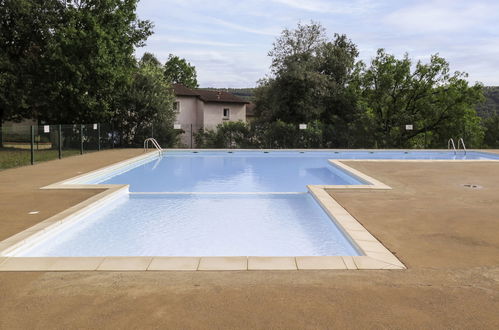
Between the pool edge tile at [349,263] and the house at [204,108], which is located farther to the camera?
the house at [204,108]

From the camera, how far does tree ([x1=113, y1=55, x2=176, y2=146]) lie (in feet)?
82.2

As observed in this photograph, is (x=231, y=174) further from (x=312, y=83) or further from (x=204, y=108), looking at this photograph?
(x=204, y=108)

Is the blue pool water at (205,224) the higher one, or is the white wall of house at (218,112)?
the white wall of house at (218,112)

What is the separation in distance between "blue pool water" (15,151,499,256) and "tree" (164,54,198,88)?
51.2m

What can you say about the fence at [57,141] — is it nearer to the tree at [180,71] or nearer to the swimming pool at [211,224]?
the swimming pool at [211,224]

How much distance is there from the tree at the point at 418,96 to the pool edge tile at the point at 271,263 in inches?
1045

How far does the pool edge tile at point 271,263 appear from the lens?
467cm

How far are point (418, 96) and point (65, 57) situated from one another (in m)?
24.7

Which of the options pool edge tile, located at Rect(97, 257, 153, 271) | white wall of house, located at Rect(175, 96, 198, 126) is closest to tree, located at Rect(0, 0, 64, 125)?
white wall of house, located at Rect(175, 96, 198, 126)

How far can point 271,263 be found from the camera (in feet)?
15.8

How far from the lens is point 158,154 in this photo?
22.4 meters

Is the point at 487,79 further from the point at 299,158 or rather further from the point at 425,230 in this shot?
the point at 425,230

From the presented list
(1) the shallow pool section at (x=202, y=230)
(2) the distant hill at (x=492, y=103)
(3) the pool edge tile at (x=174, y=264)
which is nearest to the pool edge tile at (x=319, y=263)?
(1) the shallow pool section at (x=202, y=230)

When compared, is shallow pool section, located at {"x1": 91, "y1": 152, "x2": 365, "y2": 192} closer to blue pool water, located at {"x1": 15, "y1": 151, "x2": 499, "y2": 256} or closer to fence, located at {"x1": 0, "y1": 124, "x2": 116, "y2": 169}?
blue pool water, located at {"x1": 15, "y1": 151, "x2": 499, "y2": 256}
